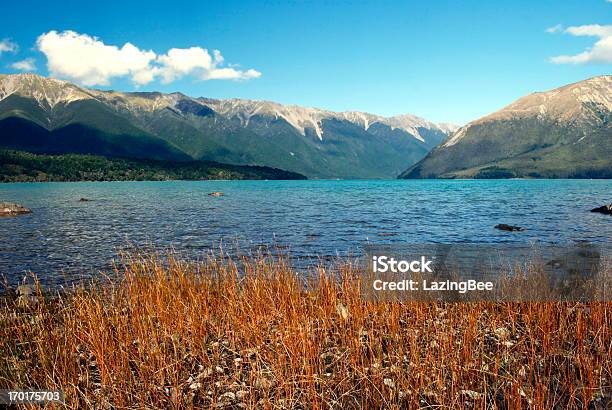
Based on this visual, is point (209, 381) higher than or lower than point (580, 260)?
lower

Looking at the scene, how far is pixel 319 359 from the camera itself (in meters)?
6.91

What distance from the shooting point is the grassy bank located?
627cm

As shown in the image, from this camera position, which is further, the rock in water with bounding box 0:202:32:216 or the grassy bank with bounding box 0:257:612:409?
the rock in water with bounding box 0:202:32:216

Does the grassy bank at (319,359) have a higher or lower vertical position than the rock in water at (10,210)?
higher

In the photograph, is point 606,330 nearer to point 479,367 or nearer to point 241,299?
point 479,367

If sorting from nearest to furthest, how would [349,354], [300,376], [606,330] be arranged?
[300,376], [349,354], [606,330]

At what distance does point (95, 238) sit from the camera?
32188 mm

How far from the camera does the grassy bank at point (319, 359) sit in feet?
20.6

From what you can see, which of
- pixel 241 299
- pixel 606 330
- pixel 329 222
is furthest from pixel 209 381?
pixel 329 222

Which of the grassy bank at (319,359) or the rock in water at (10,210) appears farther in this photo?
the rock in water at (10,210)

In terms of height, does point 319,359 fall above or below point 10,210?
above

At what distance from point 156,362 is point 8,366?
2.52 meters

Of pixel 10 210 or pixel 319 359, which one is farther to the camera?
pixel 10 210

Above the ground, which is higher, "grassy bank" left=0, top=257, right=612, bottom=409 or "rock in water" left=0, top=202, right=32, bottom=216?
"grassy bank" left=0, top=257, right=612, bottom=409
